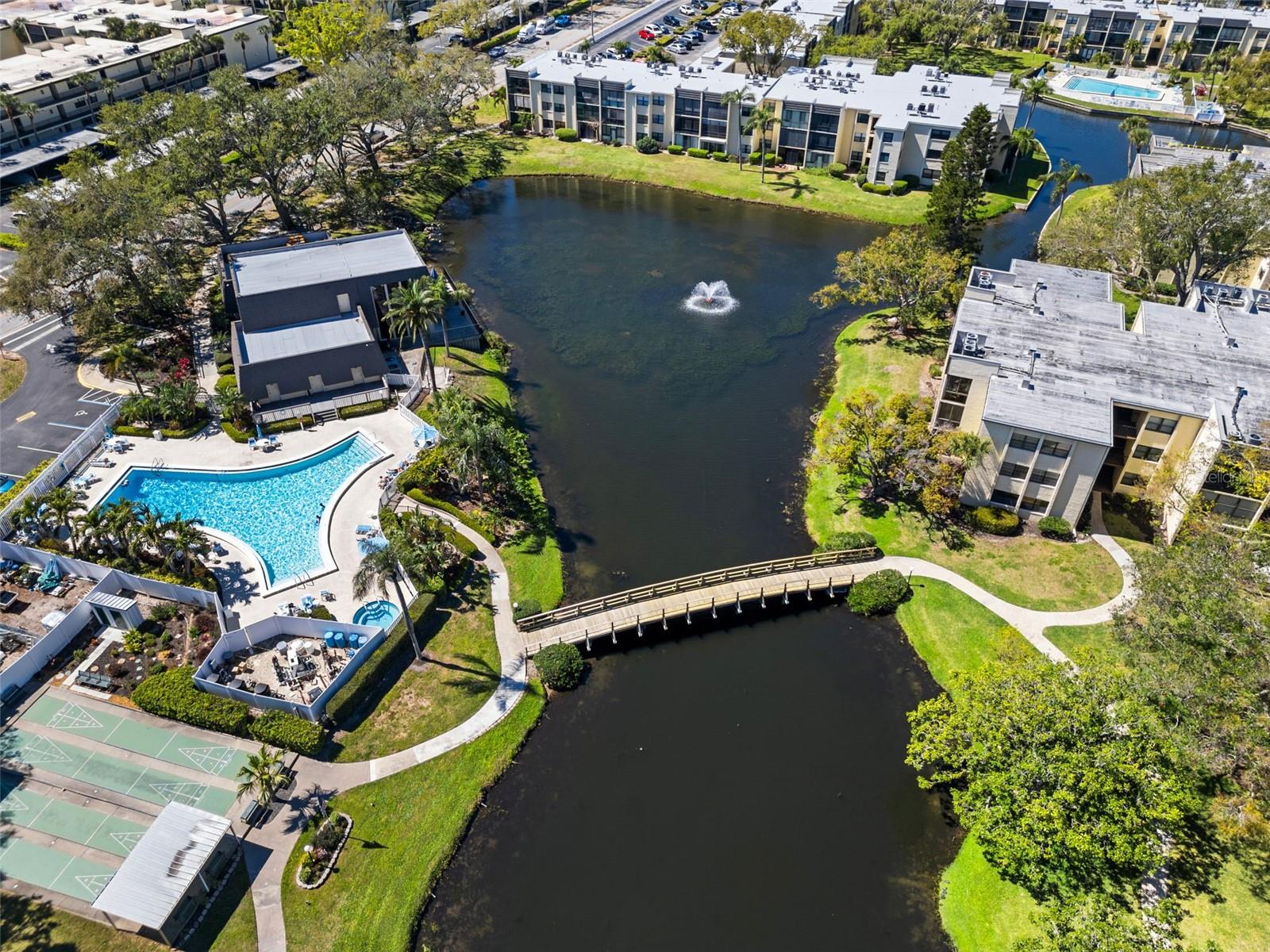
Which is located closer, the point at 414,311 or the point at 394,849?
the point at 394,849

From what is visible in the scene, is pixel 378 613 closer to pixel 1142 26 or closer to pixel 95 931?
pixel 95 931

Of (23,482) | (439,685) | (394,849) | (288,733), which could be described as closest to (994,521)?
(439,685)

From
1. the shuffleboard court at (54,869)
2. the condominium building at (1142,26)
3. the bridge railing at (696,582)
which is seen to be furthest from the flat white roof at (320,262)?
the condominium building at (1142,26)

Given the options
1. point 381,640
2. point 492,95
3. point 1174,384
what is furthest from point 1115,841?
point 492,95

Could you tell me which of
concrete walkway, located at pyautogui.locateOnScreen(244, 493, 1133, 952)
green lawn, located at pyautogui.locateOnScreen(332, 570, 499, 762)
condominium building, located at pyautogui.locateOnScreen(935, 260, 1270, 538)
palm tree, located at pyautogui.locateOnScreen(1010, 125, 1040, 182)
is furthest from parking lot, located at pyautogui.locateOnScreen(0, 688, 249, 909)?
palm tree, located at pyautogui.locateOnScreen(1010, 125, 1040, 182)

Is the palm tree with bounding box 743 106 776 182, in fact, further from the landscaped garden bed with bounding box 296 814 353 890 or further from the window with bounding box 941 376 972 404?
the landscaped garden bed with bounding box 296 814 353 890

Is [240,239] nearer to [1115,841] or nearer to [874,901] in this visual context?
[874,901]
